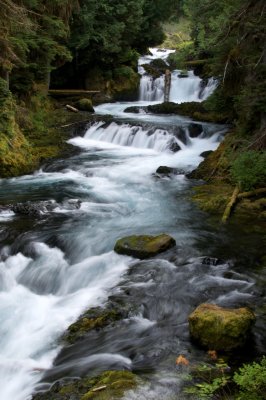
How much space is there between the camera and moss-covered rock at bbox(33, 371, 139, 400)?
425 centimetres

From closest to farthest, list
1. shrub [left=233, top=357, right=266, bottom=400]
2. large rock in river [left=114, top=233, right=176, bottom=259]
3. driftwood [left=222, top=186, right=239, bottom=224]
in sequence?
shrub [left=233, top=357, right=266, bottom=400]
large rock in river [left=114, top=233, right=176, bottom=259]
driftwood [left=222, top=186, right=239, bottom=224]

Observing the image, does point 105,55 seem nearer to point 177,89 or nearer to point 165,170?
point 177,89

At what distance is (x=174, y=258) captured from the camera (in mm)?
7930

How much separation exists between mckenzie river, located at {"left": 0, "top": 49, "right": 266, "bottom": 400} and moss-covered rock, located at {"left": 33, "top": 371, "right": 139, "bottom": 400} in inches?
5.4

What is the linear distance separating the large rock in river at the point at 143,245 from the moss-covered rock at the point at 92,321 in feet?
5.80

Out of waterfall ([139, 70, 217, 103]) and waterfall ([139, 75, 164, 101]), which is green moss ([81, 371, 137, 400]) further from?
waterfall ([139, 75, 164, 101])

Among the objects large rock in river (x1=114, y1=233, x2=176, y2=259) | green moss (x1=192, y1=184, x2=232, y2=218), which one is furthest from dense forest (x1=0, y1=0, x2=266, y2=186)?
large rock in river (x1=114, y1=233, x2=176, y2=259)

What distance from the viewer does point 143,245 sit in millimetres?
8156

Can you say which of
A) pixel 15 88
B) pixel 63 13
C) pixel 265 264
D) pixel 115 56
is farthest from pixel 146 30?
pixel 265 264

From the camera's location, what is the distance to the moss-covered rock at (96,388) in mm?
4254

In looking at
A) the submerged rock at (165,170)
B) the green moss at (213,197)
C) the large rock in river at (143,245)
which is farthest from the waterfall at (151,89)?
the large rock in river at (143,245)

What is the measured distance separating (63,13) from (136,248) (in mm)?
14987

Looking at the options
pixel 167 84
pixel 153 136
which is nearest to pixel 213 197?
pixel 153 136

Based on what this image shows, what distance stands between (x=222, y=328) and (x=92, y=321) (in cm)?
196
